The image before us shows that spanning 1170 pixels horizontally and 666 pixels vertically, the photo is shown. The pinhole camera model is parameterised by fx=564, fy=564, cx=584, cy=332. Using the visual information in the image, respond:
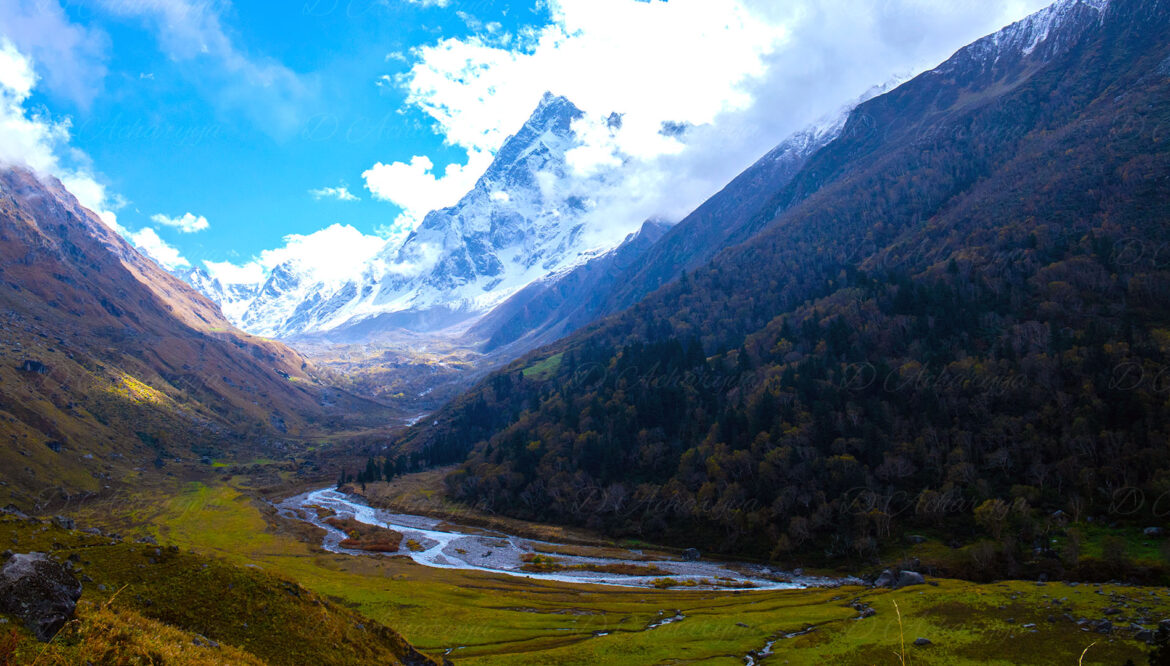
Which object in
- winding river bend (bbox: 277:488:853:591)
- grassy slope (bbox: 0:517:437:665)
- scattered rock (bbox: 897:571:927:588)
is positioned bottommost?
winding river bend (bbox: 277:488:853:591)

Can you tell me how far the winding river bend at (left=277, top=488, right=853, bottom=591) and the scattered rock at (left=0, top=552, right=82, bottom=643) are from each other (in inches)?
3215

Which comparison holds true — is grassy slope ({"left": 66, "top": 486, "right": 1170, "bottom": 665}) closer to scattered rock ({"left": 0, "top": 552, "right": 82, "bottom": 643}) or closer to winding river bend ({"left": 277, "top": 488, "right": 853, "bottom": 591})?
winding river bend ({"left": 277, "top": 488, "right": 853, "bottom": 591})

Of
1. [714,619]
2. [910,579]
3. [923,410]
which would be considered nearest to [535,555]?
[714,619]

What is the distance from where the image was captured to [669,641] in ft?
182

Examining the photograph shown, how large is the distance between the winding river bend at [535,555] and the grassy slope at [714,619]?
894 cm

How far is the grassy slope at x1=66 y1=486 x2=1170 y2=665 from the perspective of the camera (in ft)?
155

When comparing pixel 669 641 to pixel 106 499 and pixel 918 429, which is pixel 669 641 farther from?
pixel 106 499

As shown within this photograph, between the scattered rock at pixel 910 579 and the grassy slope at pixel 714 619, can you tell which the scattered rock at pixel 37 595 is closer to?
the grassy slope at pixel 714 619

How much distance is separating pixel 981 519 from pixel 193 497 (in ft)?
677

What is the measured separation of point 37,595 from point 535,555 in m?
99.9

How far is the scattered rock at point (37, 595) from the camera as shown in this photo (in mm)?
19547

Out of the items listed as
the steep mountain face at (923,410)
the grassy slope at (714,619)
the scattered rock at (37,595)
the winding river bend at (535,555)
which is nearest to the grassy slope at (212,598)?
the scattered rock at (37,595)

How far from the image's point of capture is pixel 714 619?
207ft


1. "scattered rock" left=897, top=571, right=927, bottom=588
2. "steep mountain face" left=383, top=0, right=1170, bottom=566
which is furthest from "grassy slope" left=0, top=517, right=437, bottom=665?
"steep mountain face" left=383, top=0, right=1170, bottom=566
